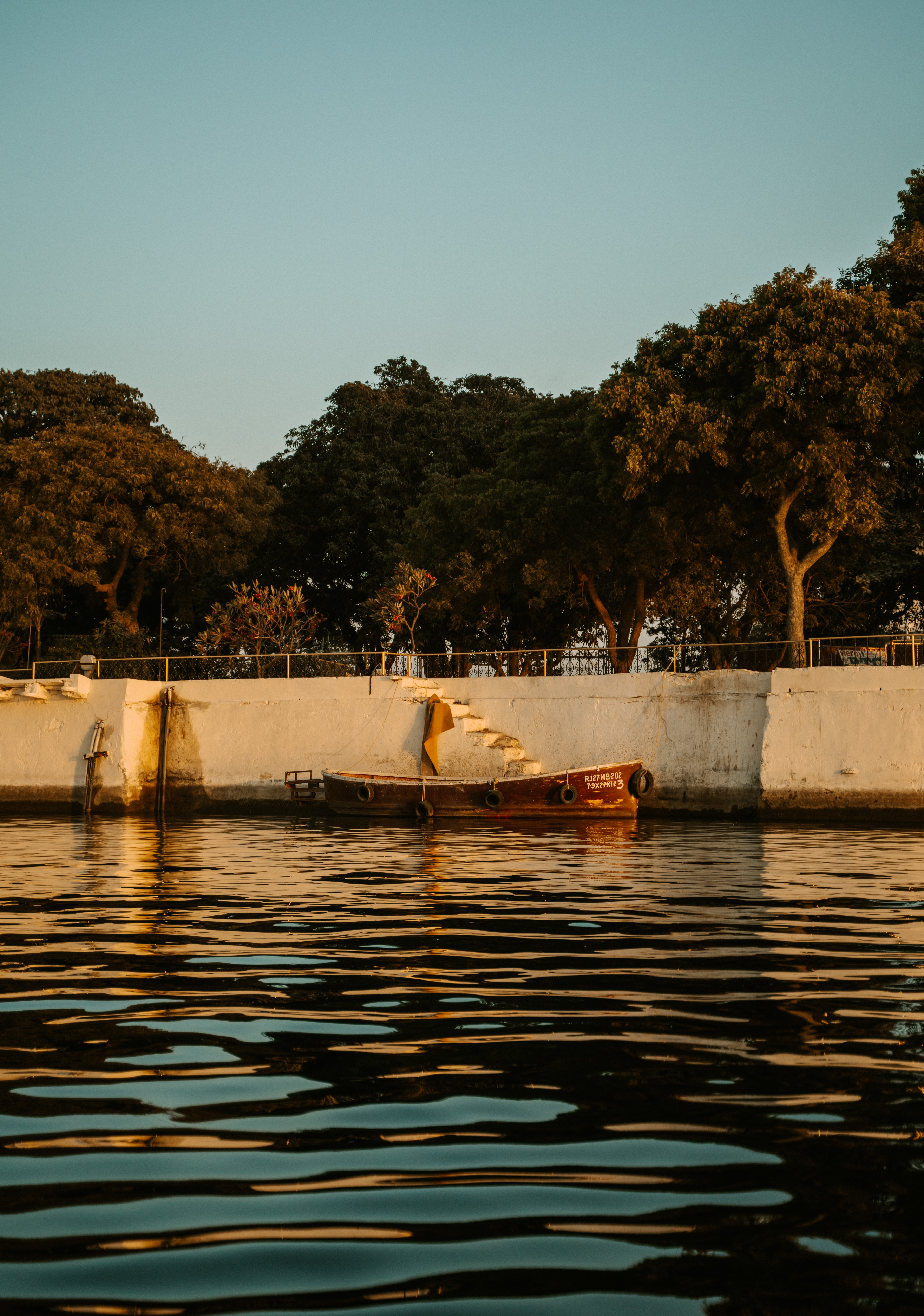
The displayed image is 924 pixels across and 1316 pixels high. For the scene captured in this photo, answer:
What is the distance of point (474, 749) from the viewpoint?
27.4 meters

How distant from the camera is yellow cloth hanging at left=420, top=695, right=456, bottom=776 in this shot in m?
27.2

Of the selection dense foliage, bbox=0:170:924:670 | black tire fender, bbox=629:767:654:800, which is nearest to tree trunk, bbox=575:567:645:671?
dense foliage, bbox=0:170:924:670

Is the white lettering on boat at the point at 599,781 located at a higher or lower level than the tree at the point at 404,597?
lower

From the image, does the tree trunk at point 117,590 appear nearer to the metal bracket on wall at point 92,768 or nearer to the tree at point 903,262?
the metal bracket on wall at point 92,768

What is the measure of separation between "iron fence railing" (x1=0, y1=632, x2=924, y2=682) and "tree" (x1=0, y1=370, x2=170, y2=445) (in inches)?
707

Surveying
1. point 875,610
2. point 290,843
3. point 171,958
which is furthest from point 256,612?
point 171,958

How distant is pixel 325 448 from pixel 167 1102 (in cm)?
4674

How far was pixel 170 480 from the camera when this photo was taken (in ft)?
136

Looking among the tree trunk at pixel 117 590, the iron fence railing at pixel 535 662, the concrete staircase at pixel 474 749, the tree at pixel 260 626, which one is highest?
the tree trunk at pixel 117 590

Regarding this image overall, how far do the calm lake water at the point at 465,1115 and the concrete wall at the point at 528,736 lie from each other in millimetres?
15426

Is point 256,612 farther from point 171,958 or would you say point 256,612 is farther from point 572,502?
point 171,958

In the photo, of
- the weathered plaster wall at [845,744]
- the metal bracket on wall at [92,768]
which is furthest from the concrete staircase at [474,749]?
the metal bracket on wall at [92,768]

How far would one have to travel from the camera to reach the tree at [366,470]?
151 ft

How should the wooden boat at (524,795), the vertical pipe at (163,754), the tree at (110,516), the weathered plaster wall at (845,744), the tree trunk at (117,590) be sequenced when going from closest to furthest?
the weathered plaster wall at (845,744)
the wooden boat at (524,795)
the vertical pipe at (163,754)
the tree at (110,516)
the tree trunk at (117,590)
